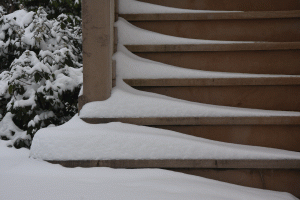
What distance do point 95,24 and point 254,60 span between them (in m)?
0.95

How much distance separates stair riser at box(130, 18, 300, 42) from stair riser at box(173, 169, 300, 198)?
88cm

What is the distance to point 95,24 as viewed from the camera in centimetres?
126

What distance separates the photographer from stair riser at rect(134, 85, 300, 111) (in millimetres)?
1374

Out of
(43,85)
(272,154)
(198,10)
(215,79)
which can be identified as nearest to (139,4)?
(198,10)

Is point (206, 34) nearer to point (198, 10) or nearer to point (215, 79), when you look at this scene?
point (198, 10)

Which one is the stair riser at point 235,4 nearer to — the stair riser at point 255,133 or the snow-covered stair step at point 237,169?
the stair riser at point 255,133

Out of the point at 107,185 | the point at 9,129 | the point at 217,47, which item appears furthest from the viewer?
the point at 9,129

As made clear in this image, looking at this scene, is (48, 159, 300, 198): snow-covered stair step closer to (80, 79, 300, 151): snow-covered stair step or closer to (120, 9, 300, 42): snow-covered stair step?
(80, 79, 300, 151): snow-covered stair step

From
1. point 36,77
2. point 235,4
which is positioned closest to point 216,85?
point 235,4

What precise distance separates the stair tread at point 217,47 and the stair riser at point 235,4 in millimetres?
435

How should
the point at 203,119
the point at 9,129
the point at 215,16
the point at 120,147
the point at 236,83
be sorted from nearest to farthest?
the point at 120,147
the point at 203,119
the point at 236,83
the point at 215,16
the point at 9,129

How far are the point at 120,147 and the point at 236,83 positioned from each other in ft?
2.38

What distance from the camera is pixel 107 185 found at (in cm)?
95

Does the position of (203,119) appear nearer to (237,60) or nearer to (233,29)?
(237,60)
